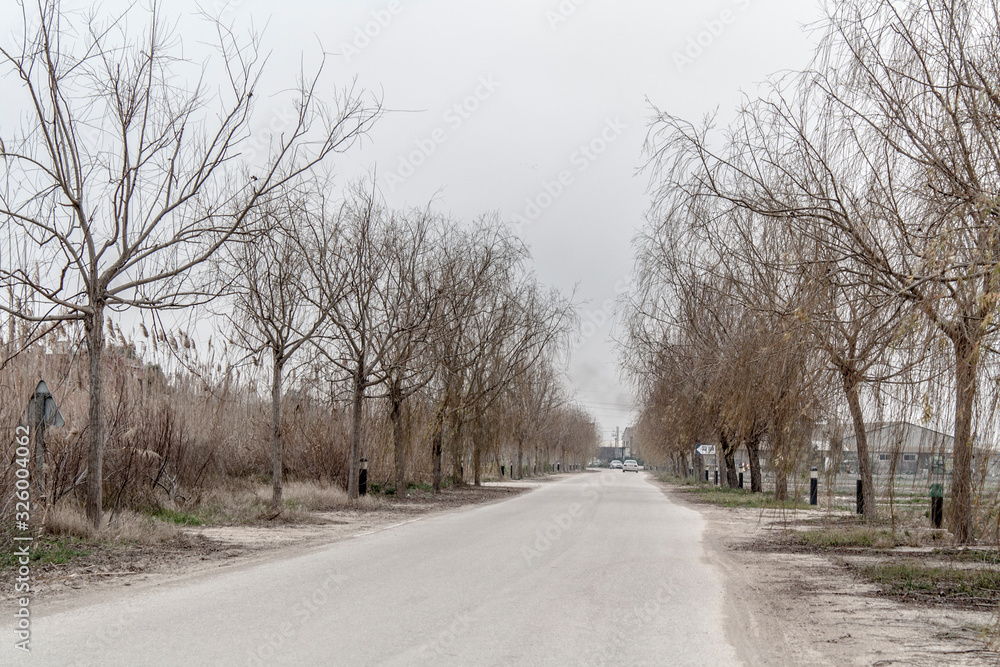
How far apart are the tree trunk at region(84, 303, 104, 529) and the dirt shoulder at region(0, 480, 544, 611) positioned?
0.82 meters

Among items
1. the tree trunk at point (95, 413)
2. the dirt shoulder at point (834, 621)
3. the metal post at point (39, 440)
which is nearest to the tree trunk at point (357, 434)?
the tree trunk at point (95, 413)

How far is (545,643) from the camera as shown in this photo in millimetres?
6520

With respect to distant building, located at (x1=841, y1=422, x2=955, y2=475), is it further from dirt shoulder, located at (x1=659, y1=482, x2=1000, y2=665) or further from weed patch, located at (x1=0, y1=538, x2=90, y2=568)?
weed patch, located at (x1=0, y1=538, x2=90, y2=568)

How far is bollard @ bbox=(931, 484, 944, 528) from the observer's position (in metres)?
7.13

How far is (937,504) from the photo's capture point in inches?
343

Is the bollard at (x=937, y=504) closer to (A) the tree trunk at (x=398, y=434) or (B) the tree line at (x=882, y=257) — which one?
(B) the tree line at (x=882, y=257)

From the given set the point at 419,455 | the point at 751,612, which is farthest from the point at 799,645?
the point at 419,455

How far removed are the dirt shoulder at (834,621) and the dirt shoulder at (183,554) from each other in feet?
19.8

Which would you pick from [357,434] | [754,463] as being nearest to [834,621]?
[357,434]

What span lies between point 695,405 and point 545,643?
21378mm

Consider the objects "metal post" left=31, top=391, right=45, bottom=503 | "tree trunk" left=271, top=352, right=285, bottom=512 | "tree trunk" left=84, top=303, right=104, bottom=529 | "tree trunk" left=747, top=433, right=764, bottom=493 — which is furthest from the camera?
"tree trunk" left=747, top=433, right=764, bottom=493

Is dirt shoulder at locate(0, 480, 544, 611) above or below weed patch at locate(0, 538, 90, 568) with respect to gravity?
below

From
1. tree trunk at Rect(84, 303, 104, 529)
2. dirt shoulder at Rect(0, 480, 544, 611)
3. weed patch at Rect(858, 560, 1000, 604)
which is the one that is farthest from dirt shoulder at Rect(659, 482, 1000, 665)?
tree trunk at Rect(84, 303, 104, 529)

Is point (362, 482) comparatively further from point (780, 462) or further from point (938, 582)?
point (938, 582)
